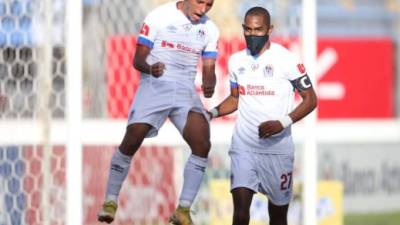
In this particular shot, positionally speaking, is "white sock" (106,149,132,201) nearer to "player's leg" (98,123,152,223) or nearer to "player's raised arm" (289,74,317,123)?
"player's leg" (98,123,152,223)

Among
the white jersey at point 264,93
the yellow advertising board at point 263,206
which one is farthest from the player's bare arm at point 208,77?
the yellow advertising board at point 263,206

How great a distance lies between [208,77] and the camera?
390 cm

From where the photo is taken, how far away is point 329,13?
590 inches

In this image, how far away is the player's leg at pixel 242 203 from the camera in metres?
4.10

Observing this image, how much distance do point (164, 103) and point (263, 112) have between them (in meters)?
0.34

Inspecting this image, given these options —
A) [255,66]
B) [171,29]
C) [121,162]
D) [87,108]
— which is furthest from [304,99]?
[87,108]

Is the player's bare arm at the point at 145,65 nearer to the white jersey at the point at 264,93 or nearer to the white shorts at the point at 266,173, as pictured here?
the white jersey at the point at 264,93

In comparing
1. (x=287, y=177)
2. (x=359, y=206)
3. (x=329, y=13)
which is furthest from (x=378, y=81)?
(x=287, y=177)

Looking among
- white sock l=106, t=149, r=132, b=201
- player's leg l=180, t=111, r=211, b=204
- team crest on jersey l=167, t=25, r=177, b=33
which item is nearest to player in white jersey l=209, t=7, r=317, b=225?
player's leg l=180, t=111, r=211, b=204

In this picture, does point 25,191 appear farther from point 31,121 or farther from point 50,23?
point 50,23

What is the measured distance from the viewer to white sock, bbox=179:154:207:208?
3.95 m

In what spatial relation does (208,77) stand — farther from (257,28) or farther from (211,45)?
(257,28)

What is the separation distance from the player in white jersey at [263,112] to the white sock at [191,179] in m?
0.16

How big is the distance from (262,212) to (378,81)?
7532 millimetres
